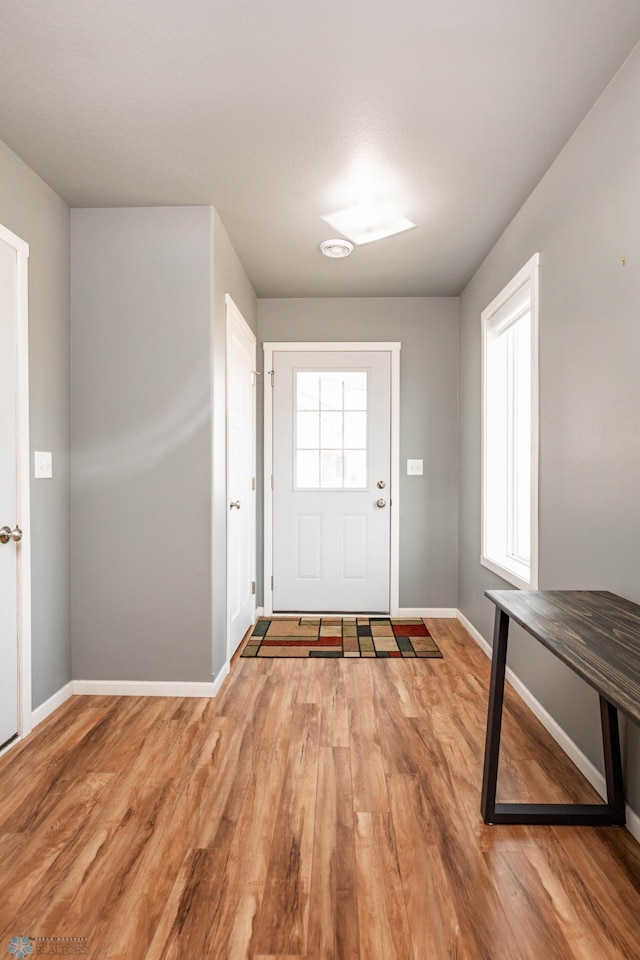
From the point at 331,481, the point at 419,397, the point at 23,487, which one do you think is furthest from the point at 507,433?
the point at 23,487

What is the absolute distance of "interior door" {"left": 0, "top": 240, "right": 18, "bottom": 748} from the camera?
7.38ft

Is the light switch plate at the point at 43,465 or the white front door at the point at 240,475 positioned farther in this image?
the white front door at the point at 240,475

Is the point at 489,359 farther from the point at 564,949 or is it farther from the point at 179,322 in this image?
the point at 564,949

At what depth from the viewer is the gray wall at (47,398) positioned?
2.46m

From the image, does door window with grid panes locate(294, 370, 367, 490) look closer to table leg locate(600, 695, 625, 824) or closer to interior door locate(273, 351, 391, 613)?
interior door locate(273, 351, 391, 613)

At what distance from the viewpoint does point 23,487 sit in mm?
2389

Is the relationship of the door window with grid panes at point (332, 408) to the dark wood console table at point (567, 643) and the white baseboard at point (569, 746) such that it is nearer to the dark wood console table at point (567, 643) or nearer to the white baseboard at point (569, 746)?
the white baseboard at point (569, 746)

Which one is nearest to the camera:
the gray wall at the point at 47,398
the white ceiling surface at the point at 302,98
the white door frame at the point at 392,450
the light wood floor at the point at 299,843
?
the light wood floor at the point at 299,843

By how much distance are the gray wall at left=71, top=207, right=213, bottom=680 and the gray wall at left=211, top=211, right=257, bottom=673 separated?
2.5 inches

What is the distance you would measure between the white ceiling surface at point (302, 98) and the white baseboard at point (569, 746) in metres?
2.41

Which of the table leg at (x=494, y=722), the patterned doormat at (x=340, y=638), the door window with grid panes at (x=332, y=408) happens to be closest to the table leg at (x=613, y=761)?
the table leg at (x=494, y=722)

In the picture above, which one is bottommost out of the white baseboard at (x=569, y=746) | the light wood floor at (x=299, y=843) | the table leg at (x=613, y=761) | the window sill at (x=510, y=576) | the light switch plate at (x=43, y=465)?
the light wood floor at (x=299, y=843)

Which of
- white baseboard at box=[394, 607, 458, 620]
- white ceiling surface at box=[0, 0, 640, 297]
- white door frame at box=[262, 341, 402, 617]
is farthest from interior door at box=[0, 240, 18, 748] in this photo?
white baseboard at box=[394, 607, 458, 620]

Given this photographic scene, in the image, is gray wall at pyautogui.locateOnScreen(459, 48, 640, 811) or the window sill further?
the window sill
